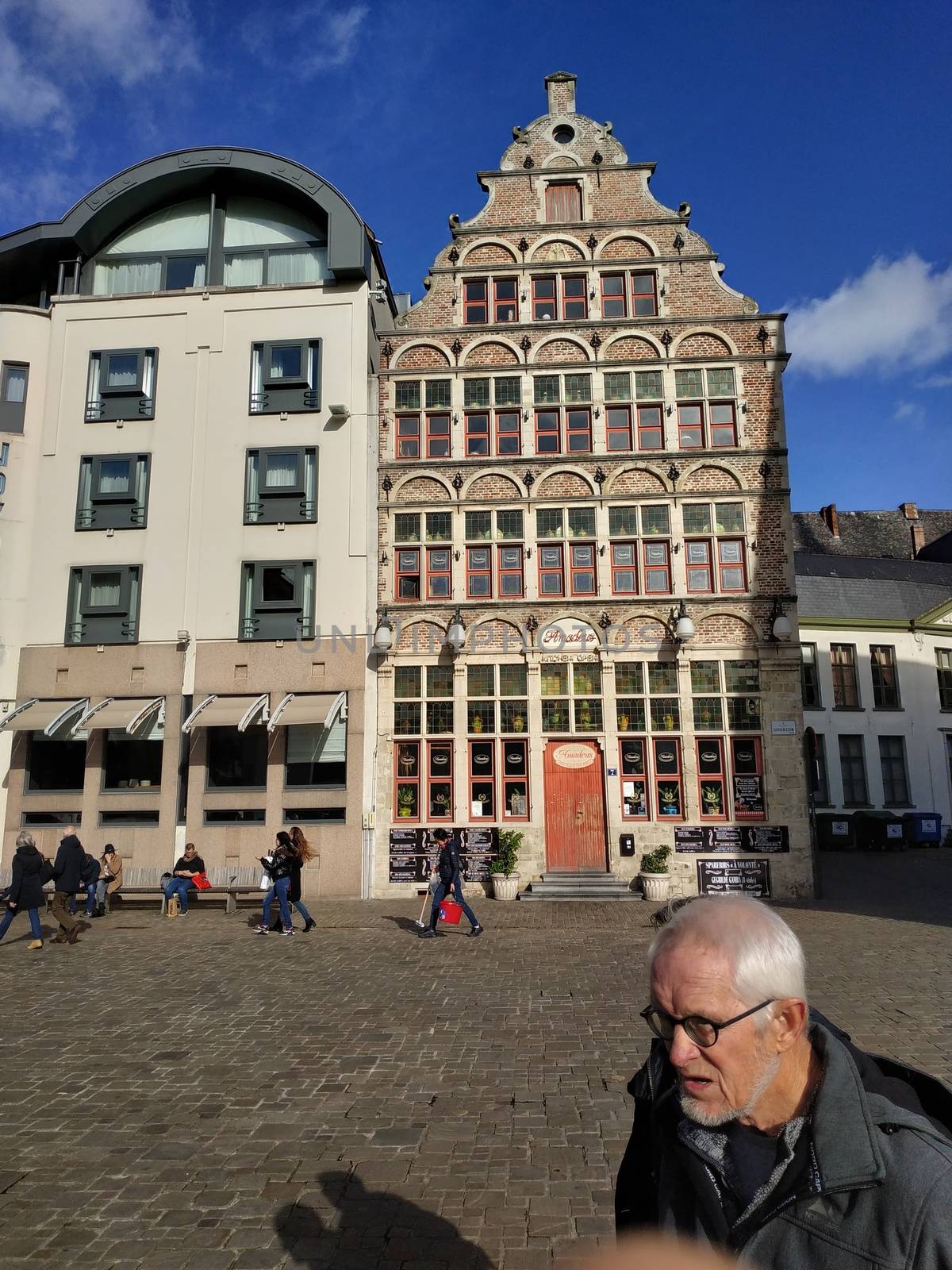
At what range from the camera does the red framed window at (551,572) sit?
18.0 meters

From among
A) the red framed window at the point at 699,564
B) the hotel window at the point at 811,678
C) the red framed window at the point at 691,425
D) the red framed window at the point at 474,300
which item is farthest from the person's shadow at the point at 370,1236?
the hotel window at the point at 811,678

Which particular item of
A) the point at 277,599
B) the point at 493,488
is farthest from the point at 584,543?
the point at 277,599

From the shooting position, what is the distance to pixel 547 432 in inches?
733

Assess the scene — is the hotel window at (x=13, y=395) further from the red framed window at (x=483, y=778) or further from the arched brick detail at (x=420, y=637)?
the red framed window at (x=483, y=778)

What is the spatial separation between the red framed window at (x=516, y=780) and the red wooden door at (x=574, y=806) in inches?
17.3

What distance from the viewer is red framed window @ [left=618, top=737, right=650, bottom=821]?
56.0ft

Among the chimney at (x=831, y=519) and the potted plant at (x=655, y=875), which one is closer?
the potted plant at (x=655, y=875)

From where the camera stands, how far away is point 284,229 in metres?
19.9

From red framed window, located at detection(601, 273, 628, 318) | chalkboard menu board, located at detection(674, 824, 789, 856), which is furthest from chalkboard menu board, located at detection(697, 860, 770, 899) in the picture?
red framed window, located at detection(601, 273, 628, 318)

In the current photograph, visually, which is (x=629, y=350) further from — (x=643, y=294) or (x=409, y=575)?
(x=409, y=575)

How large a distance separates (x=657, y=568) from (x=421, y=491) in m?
5.55

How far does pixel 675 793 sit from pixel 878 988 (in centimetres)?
822

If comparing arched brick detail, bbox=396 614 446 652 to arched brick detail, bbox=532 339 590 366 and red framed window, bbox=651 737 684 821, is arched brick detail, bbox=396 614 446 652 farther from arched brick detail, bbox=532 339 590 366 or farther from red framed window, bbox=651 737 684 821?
arched brick detail, bbox=532 339 590 366

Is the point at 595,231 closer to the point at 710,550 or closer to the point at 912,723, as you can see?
the point at 710,550
